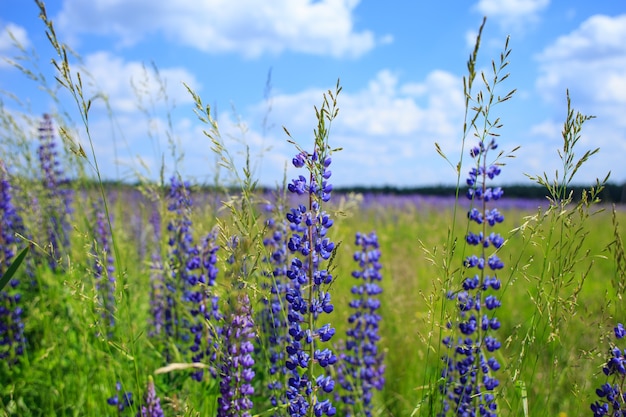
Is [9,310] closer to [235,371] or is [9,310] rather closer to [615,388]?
[235,371]

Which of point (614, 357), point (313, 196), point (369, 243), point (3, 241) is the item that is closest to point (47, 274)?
point (3, 241)

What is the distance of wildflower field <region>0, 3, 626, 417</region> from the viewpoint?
1.71 meters

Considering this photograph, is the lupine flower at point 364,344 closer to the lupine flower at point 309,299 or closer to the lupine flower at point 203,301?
the lupine flower at point 203,301

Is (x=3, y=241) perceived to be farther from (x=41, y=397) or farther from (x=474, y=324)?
(x=474, y=324)

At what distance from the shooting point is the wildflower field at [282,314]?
1709mm

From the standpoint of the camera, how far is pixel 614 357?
1809 mm

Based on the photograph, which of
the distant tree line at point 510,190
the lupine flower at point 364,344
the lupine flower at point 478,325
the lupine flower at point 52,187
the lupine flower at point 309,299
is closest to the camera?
the lupine flower at point 309,299

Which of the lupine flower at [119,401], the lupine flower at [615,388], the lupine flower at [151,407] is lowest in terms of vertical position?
the lupine flower at [119,401]

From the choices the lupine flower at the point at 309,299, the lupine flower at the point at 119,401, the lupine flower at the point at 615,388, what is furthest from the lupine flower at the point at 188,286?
the lupine flower at the point at 615,388

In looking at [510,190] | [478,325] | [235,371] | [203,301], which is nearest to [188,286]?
[203,301]

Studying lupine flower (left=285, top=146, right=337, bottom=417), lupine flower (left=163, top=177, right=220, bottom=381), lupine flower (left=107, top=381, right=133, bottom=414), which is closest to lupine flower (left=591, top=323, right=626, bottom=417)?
lupine flower (left=285, top=146, right=337, bottom=417)

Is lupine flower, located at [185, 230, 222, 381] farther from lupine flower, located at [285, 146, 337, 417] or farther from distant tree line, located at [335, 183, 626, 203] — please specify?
distant tree line, located at [335, 183, 626, 203]

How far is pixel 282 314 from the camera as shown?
273 centimetres

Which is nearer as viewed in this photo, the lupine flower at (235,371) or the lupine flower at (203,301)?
the lupine flower at (235,371)
